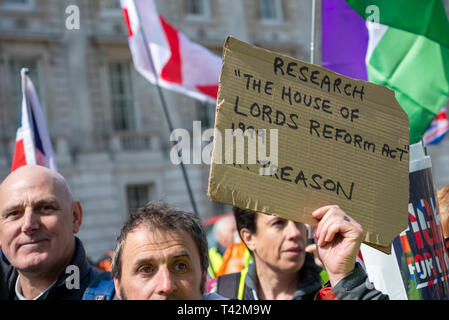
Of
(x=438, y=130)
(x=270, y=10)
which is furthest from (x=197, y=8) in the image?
(x=438, y=130)

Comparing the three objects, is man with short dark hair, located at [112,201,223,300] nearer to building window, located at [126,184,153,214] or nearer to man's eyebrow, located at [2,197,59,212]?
man's eyebrow, located at [2,197,59,212]

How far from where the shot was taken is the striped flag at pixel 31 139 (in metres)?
4.29

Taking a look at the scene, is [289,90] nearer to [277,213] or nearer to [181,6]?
[277,213]

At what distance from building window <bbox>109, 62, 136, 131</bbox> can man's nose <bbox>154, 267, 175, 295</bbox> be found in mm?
16291

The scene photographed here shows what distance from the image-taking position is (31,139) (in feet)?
14.1

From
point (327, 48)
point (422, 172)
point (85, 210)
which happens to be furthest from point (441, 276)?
point (85, 210)

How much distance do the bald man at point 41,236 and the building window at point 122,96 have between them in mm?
15553

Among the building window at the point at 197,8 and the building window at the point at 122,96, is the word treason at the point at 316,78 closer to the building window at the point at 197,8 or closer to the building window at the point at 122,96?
the building window at the point at 122,96

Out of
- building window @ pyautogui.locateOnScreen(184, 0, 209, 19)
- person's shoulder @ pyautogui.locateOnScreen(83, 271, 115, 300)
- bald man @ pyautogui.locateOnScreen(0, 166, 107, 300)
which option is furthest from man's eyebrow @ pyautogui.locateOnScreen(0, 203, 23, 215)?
building window @ pyautogui.locateOnScreen(184, 0, 209, 19)

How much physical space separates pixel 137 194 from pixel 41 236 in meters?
15.7

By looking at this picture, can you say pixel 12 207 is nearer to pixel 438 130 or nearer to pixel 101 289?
pixel 101 289

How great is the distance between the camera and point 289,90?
1959mm

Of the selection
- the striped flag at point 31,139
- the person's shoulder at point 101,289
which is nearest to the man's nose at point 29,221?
the person's shoulder at point 101,289
